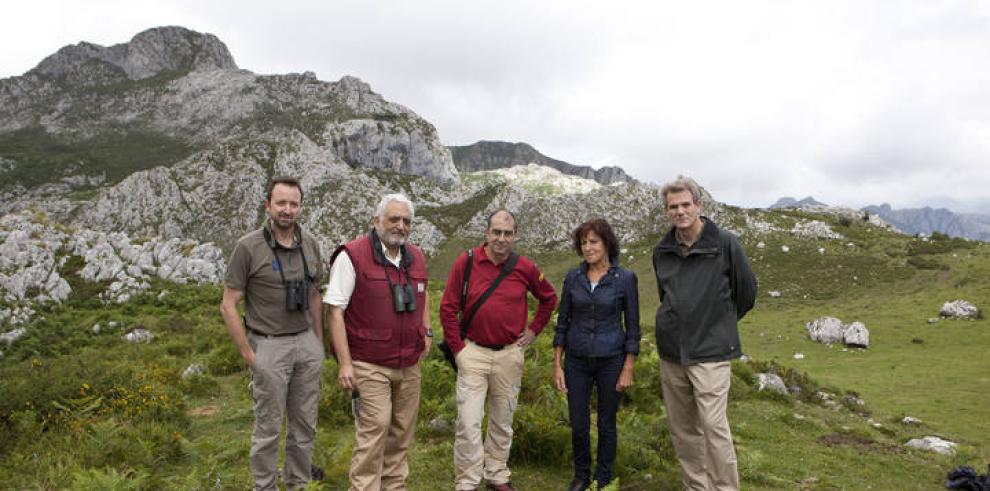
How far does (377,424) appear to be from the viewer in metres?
5.33

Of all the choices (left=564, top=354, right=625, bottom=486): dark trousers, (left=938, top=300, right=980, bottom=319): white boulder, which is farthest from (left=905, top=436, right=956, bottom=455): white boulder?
(left=938, top=300, right=980, bottom=319): white boulder

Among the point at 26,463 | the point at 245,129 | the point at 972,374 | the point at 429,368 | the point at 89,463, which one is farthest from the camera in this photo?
the point at 245,129

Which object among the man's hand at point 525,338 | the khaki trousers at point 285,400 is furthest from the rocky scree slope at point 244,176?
the man's hand at point 525,338

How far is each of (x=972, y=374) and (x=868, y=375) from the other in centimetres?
352

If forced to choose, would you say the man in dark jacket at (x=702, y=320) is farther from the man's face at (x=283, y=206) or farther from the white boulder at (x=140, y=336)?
the white boulder at (x=140, y=336)

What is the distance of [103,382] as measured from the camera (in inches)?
A: 442

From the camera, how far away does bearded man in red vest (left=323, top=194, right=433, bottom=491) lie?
208 inches

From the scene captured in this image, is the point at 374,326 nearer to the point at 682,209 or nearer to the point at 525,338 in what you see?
the point at 525,338

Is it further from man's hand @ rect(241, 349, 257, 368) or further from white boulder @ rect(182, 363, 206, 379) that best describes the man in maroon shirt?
white boulder @ rect(182, 363, 206, 379)

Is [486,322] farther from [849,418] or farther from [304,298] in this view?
[849,418]

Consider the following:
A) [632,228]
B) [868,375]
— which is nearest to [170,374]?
[868,375]

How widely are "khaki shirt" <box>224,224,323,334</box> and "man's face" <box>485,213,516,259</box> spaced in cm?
216

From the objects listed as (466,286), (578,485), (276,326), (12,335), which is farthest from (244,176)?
(578,485)

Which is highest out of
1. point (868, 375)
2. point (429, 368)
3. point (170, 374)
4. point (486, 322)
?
point (486, 322)
